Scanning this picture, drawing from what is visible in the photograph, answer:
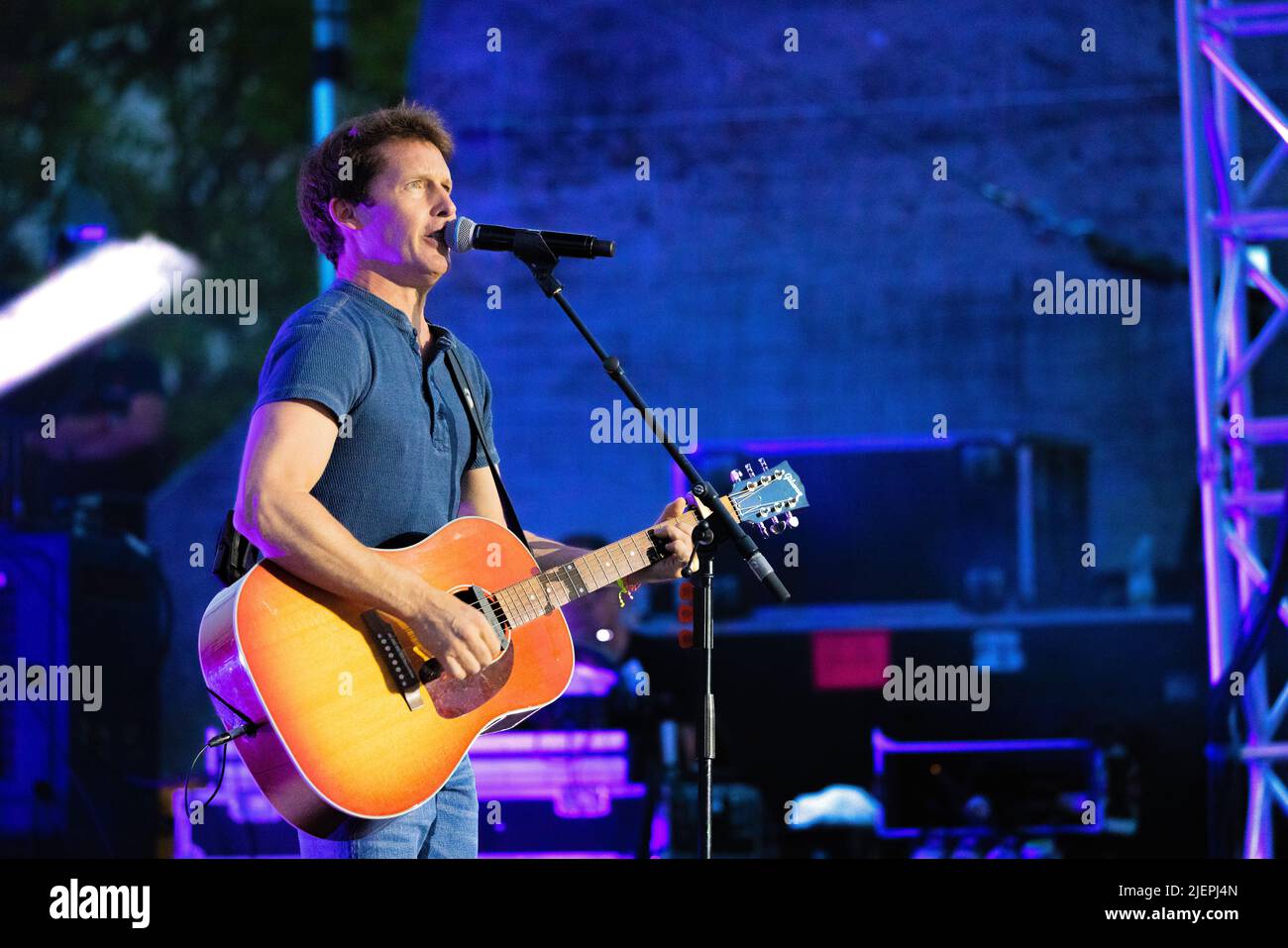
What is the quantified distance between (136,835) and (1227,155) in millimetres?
4406

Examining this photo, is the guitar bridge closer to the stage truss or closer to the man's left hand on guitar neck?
the man's left hand on guitar neck

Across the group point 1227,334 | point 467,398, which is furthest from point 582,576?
point 1227,334

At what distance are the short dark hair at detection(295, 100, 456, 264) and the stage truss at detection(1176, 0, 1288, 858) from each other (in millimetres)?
2899

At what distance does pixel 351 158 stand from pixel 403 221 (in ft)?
0.59

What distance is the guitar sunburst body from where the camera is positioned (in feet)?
7.87

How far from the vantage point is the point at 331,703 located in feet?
8.10

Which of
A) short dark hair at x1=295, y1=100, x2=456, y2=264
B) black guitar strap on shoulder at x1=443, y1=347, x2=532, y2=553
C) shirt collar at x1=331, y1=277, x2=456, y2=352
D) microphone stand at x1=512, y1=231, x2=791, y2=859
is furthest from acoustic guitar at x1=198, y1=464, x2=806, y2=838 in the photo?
short dark hair at x1=295, y1=100, x2=456, y2=264

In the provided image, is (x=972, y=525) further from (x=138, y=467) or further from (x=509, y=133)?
(x=138, y=467)

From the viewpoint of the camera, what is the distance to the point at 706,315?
19.9ft

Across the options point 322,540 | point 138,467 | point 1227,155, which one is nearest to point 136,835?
point 138,467

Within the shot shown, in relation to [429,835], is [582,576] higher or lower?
higher

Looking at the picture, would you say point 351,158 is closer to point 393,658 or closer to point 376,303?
point 376,303

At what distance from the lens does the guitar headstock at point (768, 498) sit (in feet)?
9.88

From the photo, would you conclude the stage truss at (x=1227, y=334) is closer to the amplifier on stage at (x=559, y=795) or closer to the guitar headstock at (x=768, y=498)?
the amplifier on stage at (x=559, y=795)
